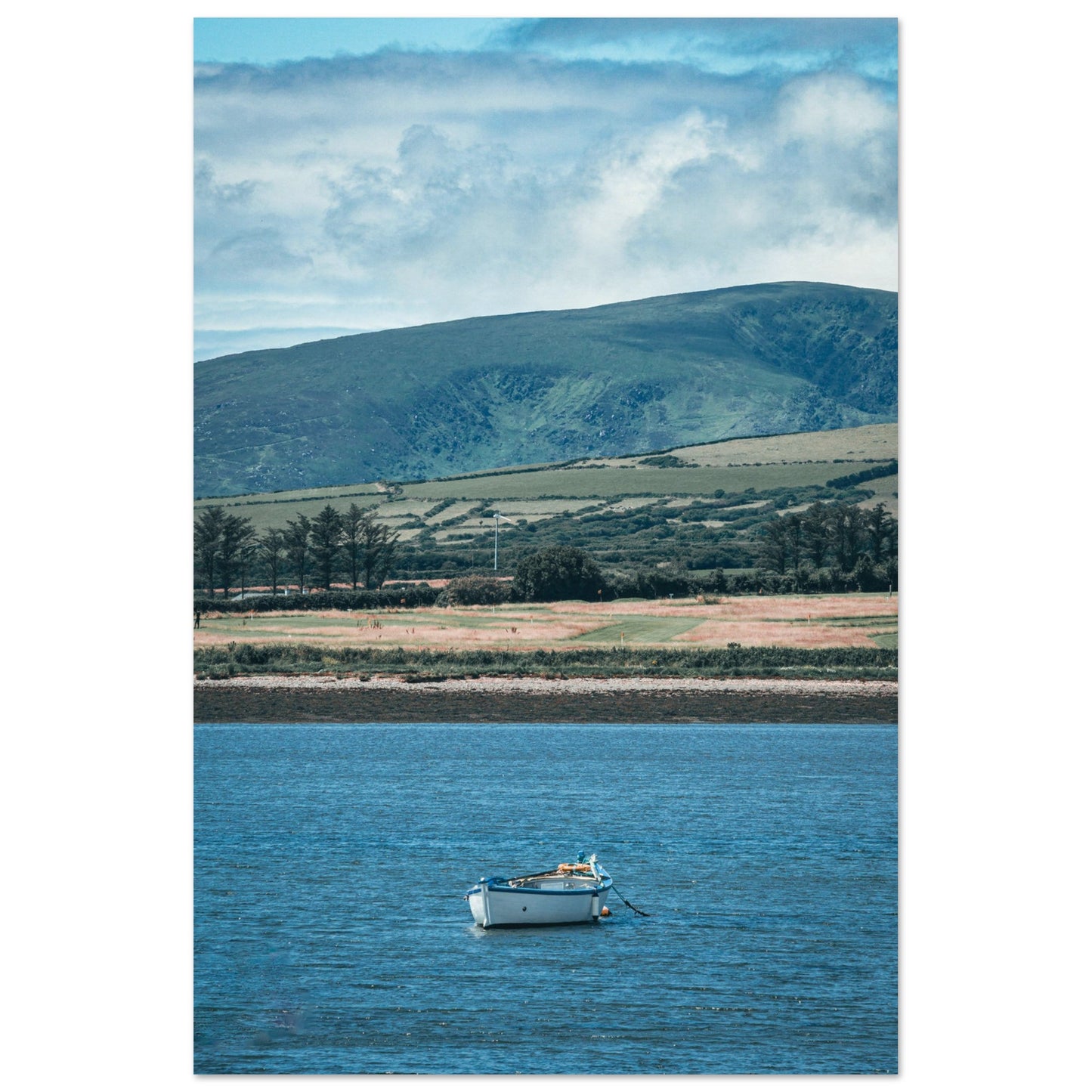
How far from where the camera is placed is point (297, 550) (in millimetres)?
10922

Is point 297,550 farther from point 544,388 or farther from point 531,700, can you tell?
point 544,388

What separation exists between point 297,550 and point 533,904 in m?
3.48

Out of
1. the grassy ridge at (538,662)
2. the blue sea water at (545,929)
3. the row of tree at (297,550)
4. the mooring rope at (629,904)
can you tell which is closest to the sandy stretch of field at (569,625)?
the grassy ridge at (538,662)

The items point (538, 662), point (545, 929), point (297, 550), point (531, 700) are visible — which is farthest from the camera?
point (531, 700)

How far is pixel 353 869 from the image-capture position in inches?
474

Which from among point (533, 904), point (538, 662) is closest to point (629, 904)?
point (533, 904)

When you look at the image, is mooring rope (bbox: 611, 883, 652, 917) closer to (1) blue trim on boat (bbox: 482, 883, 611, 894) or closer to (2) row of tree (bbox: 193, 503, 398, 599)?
(1) blue trim on boat (bbox: 482, 883, 611, 894)

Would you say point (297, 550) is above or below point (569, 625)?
above

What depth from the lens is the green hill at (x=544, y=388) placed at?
34.0 ft

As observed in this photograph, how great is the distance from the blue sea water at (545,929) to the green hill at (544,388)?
2.43 meters

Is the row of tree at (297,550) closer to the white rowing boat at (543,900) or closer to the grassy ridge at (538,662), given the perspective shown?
the grassy ridge at (538,662)

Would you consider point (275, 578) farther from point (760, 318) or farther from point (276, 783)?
point (760, 318)

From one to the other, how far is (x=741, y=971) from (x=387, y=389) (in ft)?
18.5

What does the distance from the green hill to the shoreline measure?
170 centimetres
